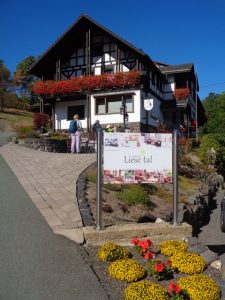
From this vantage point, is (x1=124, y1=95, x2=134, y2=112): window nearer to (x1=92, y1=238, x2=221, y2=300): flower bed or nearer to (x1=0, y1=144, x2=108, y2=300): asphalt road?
(x1=0, y1=144, x2=108, y2=300): asphalt road

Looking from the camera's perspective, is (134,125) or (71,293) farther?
(134,125)

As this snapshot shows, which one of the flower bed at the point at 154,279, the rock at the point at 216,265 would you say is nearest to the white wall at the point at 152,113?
the rock at the point at 216,265

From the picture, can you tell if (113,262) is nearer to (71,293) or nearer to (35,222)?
(71,293)

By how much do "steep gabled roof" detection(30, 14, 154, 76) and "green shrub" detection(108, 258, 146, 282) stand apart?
2231 cm

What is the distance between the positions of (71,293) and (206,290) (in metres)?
1.53

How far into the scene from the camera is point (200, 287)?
4.21m

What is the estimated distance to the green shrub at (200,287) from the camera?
13.5 ft

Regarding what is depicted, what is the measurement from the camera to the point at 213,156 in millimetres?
21562

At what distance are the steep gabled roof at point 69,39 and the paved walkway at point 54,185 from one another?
47.4 feet

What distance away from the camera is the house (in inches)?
1013

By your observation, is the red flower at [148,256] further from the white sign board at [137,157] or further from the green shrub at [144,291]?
the white sign board at [137,157]

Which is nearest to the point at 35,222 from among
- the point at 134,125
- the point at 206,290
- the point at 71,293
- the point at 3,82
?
the point at 71,293

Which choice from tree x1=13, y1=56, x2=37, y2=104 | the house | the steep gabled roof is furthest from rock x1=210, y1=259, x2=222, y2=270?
tree x1=13, y1=56, x2=37, y2=104

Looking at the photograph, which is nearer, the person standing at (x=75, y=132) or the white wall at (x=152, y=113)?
the person standing at (x=75, y=132)
